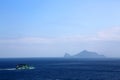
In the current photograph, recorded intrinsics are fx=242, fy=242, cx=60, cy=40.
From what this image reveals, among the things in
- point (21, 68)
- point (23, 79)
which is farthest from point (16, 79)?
point (21, 68)

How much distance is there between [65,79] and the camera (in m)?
111

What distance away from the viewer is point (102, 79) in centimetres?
11306

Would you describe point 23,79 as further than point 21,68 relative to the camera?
No

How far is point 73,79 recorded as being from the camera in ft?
366

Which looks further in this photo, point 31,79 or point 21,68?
point 21,68

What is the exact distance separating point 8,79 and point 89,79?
1516 inches

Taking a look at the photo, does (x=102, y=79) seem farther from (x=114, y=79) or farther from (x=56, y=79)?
(x=56, y=79)

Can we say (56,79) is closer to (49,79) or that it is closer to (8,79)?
(49,79)

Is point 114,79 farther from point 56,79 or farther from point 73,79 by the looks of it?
point 56,79

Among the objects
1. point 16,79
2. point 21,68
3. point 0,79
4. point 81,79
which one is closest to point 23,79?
point 16,79

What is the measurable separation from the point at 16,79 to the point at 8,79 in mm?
4010

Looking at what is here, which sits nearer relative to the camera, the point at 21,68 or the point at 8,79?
the point at 8,79

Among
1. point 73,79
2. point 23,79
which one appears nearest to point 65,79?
point 73,79

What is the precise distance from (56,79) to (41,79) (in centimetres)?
719
